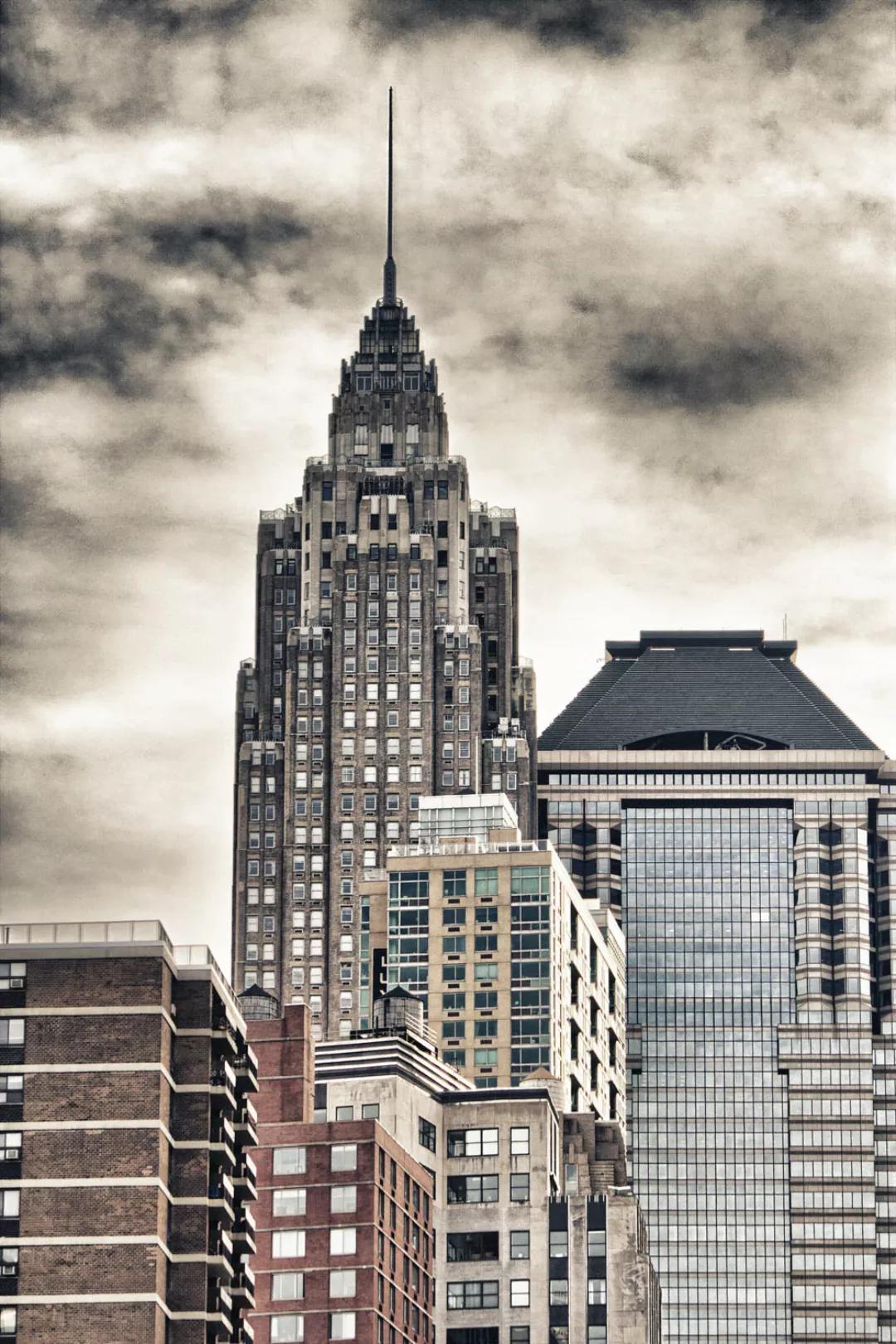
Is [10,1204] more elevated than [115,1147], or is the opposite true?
[115,1147]

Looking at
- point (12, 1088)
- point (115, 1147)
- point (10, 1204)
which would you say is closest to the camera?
point (115, 1147)

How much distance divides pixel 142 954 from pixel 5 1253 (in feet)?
56.2

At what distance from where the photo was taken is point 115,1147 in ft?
627

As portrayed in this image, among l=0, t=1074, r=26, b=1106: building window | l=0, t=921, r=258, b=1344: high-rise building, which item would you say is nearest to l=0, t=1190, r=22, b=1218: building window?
l=0, t=921, r=258, b=1344: high-rise building

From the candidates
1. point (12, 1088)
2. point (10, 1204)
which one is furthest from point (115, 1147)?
point (12, 1088)

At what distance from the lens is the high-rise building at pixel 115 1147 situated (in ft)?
618

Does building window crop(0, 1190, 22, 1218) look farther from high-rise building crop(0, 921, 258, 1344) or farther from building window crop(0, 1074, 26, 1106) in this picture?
building window crop(0, 1074, 26, 1106)

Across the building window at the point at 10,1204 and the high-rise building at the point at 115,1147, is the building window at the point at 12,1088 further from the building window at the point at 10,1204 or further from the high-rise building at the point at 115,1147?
the building window at the point at 10,1204

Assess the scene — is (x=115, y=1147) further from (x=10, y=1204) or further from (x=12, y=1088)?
(x=12, y=1088)

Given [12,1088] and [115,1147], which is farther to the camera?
[12,1088]

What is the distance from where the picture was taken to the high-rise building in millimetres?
188375

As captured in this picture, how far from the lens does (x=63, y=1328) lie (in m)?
187

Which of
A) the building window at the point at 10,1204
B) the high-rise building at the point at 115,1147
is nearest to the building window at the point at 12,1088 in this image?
the high-rise building at the point at 115,1147

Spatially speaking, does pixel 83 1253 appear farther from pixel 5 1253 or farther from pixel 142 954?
pixel 142 954
